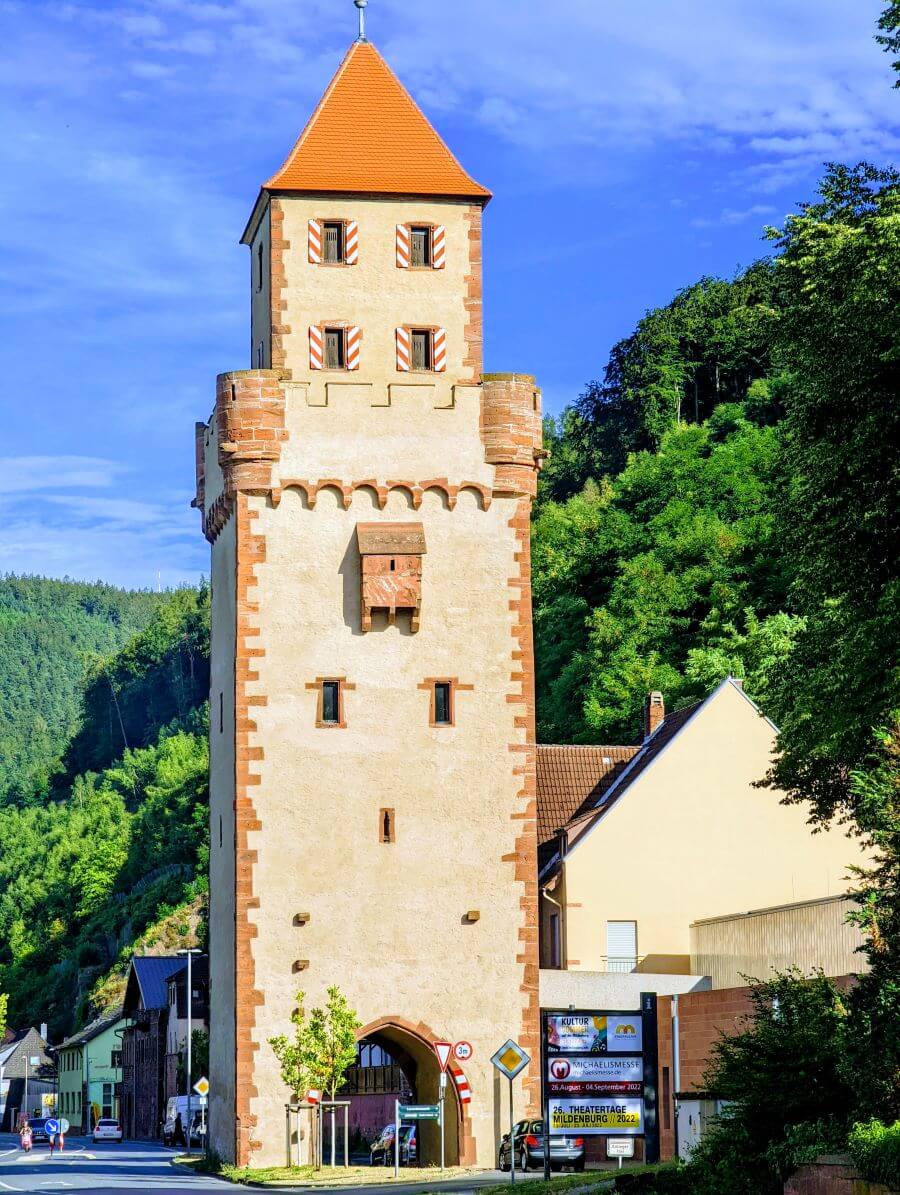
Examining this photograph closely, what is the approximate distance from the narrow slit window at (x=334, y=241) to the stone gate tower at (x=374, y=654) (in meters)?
0.06

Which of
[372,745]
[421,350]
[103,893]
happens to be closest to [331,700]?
[372,745]

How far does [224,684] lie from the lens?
44.3 meters

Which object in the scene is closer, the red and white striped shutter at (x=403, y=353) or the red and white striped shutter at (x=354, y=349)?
the red and white striped shutter at (x=354, y=349)

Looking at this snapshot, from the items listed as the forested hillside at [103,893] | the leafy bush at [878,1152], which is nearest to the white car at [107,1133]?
the forested hillside at [103,893]

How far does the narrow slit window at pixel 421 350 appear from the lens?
44.2 m

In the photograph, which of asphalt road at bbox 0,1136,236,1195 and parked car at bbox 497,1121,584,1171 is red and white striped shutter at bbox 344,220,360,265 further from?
asphalt road at bbox 0,1136,236,1195

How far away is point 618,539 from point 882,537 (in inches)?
2050

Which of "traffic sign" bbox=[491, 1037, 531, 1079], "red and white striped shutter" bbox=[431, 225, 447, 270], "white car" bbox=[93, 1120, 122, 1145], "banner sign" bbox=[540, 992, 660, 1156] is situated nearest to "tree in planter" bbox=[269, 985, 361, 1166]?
"traffic sign" bbox=[491, 1037, 531, 1079]

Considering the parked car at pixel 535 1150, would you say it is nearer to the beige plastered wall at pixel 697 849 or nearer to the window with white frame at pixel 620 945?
the window with white frame at pixel 620 945

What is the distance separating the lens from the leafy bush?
20109 mm

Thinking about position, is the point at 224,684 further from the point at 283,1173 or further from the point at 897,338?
the point at 897,338

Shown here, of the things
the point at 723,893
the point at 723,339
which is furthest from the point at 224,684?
the point at 723,339

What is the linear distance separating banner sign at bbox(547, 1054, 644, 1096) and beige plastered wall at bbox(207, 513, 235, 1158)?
1124 centimetres

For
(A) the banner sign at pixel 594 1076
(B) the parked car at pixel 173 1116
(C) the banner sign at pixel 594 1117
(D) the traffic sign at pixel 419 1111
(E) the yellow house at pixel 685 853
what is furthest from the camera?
(B) the parked car at pixel 173 1116
